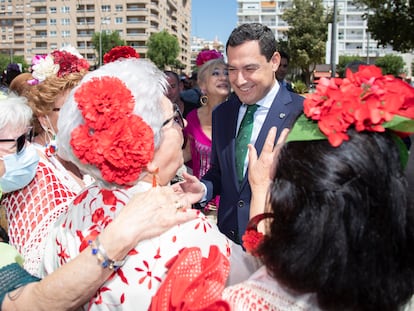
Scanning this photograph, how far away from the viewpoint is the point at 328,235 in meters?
1.07

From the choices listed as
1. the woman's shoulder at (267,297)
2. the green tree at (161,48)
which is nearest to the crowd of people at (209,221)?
the woman's shoulder at (267,297)

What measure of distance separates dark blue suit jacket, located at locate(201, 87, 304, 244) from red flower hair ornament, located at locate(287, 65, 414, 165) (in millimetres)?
1280

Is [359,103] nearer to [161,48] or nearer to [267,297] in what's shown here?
[267,297]

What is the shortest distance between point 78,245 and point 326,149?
95cm

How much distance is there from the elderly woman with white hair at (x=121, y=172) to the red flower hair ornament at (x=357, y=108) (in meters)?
0.54

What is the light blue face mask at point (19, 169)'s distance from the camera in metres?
2.07

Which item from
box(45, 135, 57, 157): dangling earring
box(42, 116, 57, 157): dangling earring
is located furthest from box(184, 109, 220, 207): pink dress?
box(45, 135, 57, 157): dangling earring

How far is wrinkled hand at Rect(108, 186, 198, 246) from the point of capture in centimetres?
133

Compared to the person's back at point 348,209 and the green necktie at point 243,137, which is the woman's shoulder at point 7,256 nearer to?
the person's back at point 348,209

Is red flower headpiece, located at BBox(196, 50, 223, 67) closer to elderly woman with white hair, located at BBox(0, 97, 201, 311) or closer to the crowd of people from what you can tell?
the crowd of people

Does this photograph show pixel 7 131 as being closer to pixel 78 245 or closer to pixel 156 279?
pixel 78 245

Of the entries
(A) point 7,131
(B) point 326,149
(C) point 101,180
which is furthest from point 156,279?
(A) point 7,131

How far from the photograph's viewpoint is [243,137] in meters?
2.73

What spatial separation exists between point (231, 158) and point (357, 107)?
164 cm
